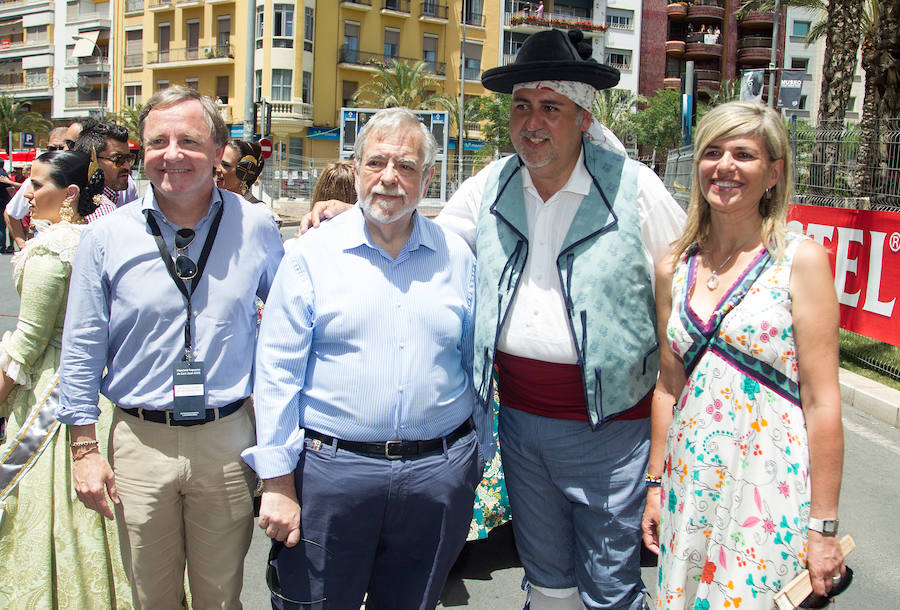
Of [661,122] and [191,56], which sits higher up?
[191,56]

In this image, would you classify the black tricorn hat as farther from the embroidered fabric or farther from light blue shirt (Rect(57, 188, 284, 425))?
the embroidered fabric

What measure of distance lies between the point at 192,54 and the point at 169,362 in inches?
1944

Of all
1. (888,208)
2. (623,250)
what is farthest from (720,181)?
(888,208)

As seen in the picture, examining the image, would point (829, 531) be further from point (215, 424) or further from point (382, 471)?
point (215, 424)

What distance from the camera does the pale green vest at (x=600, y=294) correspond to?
8.01 ft

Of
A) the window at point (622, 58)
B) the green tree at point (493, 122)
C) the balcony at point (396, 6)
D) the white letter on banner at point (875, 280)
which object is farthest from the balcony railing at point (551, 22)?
the white letter on banner at point (875, 280)

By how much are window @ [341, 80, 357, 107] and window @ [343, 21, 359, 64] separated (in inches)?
52.8

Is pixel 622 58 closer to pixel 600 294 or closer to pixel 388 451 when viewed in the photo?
pixel 600 294

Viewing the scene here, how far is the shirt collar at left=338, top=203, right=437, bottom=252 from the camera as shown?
2312 millimetres

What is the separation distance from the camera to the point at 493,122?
1761 inches

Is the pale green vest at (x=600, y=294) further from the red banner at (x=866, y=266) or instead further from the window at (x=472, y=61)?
the window at (x=472, y=61)

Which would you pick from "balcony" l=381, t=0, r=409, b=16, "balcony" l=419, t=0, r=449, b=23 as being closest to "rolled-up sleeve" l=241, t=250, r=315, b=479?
"balcony" l=381, t=0, r=409, b=16

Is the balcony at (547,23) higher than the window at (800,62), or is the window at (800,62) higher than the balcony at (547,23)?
the balcony at (547,23)

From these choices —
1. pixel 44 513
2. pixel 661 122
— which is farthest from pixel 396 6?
pixel 44 513
